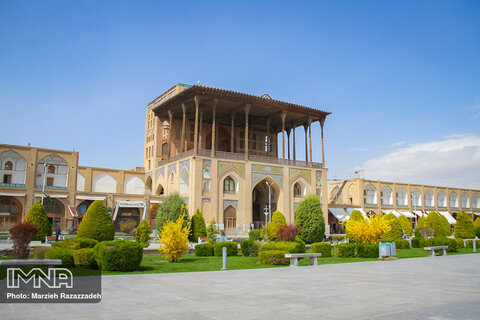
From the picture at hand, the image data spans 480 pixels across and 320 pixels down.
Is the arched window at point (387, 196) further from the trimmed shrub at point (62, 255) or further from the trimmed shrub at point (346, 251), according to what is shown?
the trimmed shrub at point (62, 255)

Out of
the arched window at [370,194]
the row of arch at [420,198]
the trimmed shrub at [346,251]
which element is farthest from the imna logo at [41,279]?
the row of arch at [420,198]

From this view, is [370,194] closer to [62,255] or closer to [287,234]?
[287,234]

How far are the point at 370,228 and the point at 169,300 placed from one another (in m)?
13.9

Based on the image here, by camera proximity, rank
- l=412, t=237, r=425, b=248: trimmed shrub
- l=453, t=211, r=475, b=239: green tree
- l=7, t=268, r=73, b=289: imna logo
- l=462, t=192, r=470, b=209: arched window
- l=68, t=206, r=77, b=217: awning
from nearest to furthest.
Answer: l=7, t=268, r=73, b=289: imna logo, l=412, t=237, r=425, b=248: trimmed shrub, l=68, t=206, r=77, b=217: awning, l=453, t=211, r=475, b=239: green tree, l=462, t=192, r=470, b=209: arched window

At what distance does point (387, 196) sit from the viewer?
164 feet

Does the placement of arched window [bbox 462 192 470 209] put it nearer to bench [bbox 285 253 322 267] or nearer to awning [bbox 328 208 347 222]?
awning [bbox 328 208 347 222]

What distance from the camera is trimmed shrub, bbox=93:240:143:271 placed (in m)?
10.6

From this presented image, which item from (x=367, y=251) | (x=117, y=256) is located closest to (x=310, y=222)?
(x=367, y=251)

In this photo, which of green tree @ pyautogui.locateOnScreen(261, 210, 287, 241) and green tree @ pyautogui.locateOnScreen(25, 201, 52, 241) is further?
green tree @ pyautogui.locateOnScreen(261, 210, 287, 241)

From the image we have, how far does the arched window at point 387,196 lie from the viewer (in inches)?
1956

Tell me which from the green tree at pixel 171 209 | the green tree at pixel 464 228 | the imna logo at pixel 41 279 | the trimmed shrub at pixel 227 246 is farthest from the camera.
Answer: the green tree at pixel 464 228

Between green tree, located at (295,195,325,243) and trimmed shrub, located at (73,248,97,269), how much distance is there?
1712 centimetres

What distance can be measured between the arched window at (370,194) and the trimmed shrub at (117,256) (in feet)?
133

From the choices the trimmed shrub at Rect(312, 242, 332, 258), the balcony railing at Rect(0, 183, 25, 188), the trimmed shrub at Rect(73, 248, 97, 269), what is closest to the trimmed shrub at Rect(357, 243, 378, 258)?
the trimmed shrub at Rect(312, 242, 332, 258)
